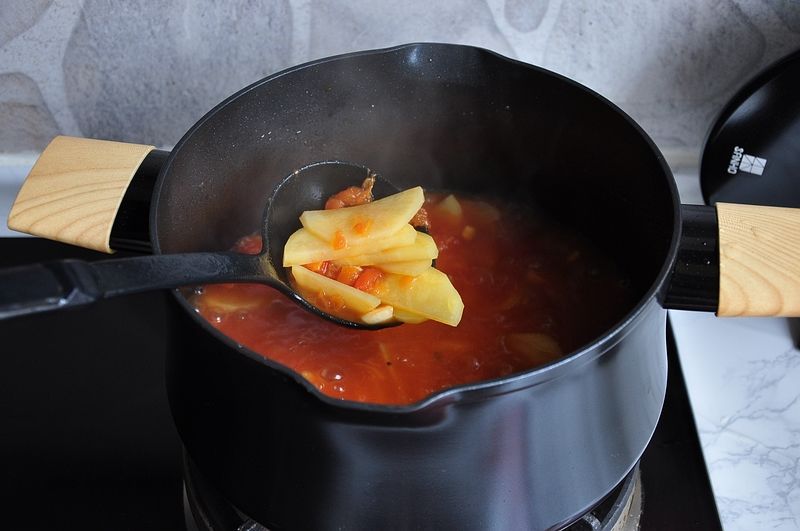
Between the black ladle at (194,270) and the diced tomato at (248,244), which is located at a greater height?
the black ladle at (194,270)

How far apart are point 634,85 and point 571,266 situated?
0.31 meters

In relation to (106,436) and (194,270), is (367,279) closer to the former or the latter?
(194,270)

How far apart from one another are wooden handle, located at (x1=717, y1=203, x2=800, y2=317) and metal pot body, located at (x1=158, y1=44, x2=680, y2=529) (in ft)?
0.26

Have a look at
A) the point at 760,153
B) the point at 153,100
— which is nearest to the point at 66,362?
the point at 153,100

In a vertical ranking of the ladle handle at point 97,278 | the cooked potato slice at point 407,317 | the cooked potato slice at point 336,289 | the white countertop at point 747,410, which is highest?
the ladle handle at point 97,278

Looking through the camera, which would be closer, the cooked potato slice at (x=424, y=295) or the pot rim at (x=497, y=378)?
A: the pot rim at (x=497, y=378)

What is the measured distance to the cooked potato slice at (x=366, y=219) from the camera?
1005 mm

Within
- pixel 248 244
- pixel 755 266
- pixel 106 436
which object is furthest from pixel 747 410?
pixel 106 436

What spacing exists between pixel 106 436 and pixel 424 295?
0.46m

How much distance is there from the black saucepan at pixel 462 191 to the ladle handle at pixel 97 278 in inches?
1.5

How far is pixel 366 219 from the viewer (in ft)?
3.36

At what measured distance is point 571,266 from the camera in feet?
3.89

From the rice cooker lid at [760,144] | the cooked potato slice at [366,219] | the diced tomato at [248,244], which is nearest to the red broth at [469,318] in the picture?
the diced tomato at [248,244]

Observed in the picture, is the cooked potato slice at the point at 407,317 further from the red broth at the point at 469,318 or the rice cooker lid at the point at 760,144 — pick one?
the rice cooker lid at the point at 760,144
